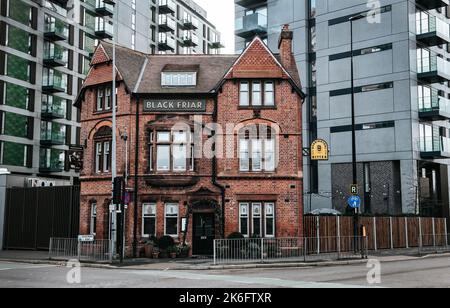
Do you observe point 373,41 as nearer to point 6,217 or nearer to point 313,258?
point 313,258

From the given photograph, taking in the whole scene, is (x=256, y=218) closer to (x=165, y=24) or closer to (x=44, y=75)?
(x=44, y=75)

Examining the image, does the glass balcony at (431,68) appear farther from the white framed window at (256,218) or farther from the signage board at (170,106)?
the signage board at (170,106)

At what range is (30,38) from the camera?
56.6 m

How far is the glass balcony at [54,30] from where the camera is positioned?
→ 57.9m

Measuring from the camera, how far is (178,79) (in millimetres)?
29609

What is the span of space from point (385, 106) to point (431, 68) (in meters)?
4.76

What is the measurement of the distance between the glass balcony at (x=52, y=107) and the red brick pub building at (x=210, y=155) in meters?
30.3

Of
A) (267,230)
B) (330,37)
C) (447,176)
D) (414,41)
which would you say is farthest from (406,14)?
(267,230)

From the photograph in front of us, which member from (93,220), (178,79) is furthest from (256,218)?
(93,220)

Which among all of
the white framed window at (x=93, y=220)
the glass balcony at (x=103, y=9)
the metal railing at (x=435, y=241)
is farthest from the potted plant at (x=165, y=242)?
the glass balcony at (x=103, y=9)

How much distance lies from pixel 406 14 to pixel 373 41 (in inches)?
131

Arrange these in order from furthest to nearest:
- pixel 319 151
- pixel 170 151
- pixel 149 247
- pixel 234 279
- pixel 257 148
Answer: pixel 319 151 < pixel 170 151 < pixel 257 148 < pixel 149 247 < pixel 234 279

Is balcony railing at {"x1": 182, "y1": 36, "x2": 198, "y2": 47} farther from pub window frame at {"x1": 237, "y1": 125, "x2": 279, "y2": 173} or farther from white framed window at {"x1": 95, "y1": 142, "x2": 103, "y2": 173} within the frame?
pub window frame at {"x1": 237, "y1": 125, "x2": 279, "y2": 173}
